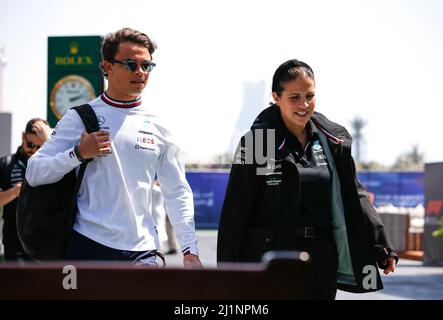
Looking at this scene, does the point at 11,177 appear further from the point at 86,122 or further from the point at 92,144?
the point at 92,144

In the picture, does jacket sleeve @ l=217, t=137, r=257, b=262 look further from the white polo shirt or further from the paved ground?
→ the paved ground

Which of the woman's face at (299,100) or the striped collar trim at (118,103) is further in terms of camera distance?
the woman's face at (299,100)

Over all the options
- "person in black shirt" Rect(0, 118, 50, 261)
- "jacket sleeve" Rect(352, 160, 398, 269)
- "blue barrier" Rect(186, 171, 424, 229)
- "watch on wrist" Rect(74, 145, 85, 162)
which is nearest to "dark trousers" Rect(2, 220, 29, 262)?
"person in black shirt" Rect(0, 118, 50, 261)

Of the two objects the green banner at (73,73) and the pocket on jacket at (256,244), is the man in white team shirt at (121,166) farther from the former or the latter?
the green banner at (73,73)

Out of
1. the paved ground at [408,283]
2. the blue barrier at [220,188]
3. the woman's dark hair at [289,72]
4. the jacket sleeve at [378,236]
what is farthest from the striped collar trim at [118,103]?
the blue barrier at [220,188]

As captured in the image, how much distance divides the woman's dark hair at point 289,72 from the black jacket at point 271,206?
0.64 ft

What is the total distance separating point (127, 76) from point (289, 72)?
899mm

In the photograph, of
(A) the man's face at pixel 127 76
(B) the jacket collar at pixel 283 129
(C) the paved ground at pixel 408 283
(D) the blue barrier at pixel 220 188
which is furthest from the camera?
(D) the blue barrier at pixel 220 188

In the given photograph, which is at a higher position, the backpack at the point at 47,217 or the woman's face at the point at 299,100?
the woman's face at the point at 299,100

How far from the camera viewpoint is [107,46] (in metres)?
4.31

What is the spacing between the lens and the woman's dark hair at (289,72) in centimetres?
449

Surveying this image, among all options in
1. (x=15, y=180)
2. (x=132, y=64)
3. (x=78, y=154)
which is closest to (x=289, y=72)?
(x=132, y=64)

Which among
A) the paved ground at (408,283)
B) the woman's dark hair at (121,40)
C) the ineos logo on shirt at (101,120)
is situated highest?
the woman's dark hair at (121,40)

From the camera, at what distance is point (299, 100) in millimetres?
4477
